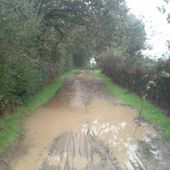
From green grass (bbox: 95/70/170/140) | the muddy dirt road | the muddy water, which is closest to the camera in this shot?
the muddy dirt road

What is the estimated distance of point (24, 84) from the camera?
14.4 metres

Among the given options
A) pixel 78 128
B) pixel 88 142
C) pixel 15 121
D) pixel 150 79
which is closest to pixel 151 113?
pixel 150 79

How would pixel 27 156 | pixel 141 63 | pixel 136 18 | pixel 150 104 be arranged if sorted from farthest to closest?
pixel 136 18
pixel 141 63
pixel 150 104
pixel 27 156

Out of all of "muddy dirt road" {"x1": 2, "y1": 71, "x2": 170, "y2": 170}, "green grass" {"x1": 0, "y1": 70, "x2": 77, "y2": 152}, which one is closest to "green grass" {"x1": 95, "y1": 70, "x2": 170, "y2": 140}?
"muddy dirt road" {"x1": 2, "y1": 71, "x2": 170, "y2": 170}

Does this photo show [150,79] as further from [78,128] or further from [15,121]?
[15,121]

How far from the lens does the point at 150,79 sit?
15805 mm

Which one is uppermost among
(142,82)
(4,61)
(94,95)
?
(4,61)

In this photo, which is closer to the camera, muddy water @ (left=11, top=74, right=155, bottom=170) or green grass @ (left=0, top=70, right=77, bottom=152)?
muddy water @ (left=11, top=74, right=155, bottom=170)

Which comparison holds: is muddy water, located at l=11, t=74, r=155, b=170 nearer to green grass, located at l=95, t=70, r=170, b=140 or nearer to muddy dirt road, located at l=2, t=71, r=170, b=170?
muddy dirt road, located at l=2, t=71, r=170, b=170

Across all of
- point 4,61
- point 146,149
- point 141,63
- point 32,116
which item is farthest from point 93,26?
point 146,149

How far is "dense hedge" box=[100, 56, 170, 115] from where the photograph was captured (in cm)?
1354

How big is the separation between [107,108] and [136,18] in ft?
64.7

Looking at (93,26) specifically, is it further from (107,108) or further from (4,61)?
(4,61)

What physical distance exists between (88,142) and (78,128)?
5.71 feet
